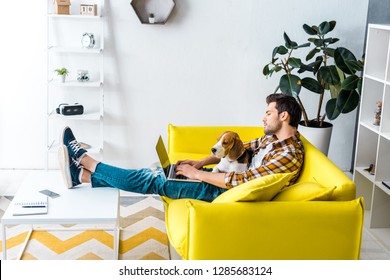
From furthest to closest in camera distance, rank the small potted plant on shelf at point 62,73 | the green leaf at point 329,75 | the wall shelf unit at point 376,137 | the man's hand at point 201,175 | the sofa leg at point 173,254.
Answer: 1. the small potted plant on shelf at point 62,73
2. the green leaf at point 329,75
3. the wall shelf unit at point 376,137
4. the man's hand at point 201,175
5. the sofa leg at point 173,254

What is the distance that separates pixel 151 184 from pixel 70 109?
5.22 feet

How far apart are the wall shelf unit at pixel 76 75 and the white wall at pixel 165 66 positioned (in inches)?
2.5

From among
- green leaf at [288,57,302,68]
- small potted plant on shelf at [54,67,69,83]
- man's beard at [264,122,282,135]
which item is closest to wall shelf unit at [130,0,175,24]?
small potted plant on shelf at [54,67,69,83]

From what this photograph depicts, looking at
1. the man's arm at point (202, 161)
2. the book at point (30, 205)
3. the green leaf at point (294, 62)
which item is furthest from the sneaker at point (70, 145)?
the green leaf at point (294, 62)

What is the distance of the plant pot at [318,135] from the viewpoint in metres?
4.81

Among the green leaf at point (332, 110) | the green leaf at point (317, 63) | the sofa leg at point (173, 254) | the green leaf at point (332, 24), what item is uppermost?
the green leaf at point (332, 24)

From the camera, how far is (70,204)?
A: 3316 millimetres

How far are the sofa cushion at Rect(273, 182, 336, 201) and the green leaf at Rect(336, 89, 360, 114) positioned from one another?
1528 millimetres

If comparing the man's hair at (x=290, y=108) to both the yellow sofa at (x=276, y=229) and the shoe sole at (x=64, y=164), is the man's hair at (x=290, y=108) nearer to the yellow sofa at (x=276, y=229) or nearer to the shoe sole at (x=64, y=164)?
the yellow sofa at (x=276, y=229)

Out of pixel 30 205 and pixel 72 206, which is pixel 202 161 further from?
pixel 30 205

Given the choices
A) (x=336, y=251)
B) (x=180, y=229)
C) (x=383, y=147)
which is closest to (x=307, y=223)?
(x=336, y=251)

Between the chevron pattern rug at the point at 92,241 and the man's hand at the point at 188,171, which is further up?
the man's hand at the point at 188,171

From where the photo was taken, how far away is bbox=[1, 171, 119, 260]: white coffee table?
3.12 metres

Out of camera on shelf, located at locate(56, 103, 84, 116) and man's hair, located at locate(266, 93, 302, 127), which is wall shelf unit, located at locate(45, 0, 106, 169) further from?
man's hair, located at locate(266, 93, 302, 127)
